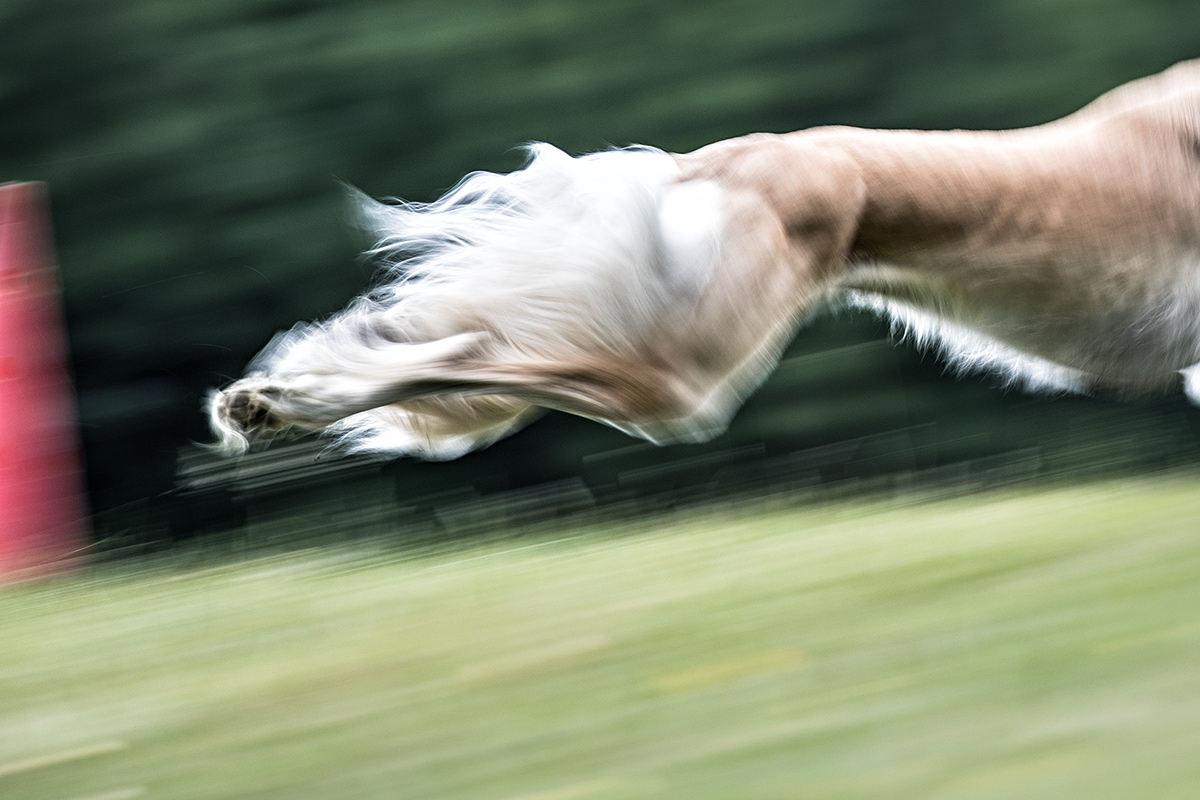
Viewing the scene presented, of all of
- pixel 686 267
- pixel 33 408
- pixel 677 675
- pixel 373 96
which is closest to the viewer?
pixel 677 675

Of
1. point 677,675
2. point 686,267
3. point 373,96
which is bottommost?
point 677,675

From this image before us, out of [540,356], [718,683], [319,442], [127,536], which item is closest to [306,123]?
[319,442]

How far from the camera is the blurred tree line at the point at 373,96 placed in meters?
6.09

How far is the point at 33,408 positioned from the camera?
5.82 metres

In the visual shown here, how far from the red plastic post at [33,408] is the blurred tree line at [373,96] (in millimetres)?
300

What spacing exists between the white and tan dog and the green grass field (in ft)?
1.51

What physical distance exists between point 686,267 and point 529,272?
35 cm

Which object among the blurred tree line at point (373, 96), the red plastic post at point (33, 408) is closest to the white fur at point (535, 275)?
the red plastic post at point (33, 408)

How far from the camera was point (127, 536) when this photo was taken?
6.21m

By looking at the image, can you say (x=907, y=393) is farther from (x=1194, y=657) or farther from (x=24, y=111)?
(x=1194, y=657)

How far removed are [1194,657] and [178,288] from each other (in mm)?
4870

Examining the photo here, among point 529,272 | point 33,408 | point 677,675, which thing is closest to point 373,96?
point 33,408

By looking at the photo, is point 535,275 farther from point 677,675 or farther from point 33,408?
point 33,408

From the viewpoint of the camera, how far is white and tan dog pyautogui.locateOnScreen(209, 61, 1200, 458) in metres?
3.40
